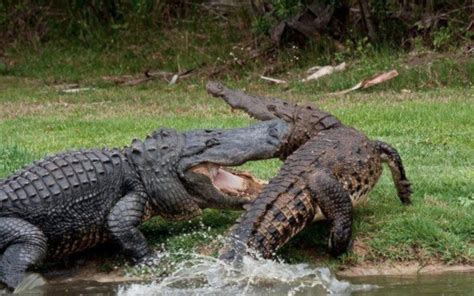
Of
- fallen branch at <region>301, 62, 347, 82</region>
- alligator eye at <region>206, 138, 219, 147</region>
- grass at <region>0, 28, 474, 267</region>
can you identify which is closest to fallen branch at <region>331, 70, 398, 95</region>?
grass at <region>0, 28, 474, 267</region>

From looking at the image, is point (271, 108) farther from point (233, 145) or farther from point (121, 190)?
point (121, 190)

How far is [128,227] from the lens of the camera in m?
6.98

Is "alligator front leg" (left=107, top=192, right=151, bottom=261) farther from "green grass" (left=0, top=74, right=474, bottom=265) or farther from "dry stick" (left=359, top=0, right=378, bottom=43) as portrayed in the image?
"dry stick" (left=359, top=0, right=378, bottom=43)

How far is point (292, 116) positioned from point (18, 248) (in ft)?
8.02

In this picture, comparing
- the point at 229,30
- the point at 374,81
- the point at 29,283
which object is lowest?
the point at 229,30

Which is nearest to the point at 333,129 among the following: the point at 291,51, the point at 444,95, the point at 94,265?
the point at 94,265

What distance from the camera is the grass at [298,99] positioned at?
7211mm

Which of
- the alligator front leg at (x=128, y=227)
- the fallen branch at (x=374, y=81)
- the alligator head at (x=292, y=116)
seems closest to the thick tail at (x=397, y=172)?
the alligator head at (x=292, y=116)

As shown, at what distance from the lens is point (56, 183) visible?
275 inches

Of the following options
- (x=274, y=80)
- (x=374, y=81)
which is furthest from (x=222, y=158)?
(x=274, y=80)

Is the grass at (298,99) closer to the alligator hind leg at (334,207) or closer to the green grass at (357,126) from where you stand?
the green grass at (357,126)

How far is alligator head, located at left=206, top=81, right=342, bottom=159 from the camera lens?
802cm

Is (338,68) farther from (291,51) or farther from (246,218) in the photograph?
(246,218)

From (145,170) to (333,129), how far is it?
1.47m
